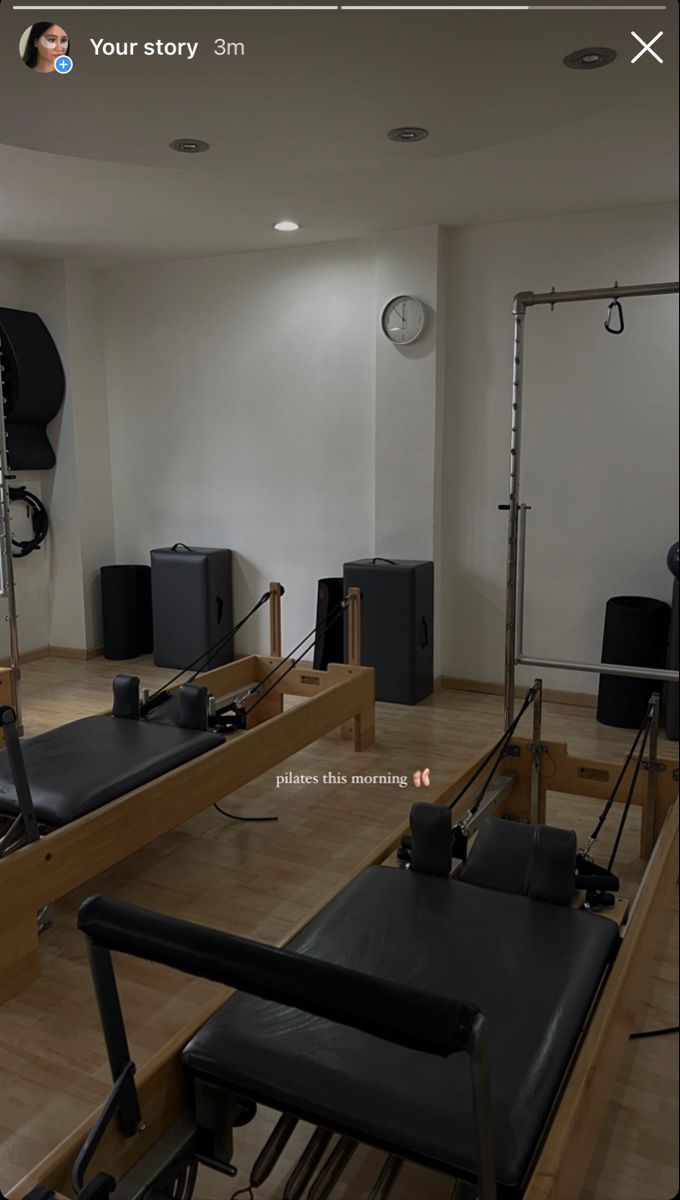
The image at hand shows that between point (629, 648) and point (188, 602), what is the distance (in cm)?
238

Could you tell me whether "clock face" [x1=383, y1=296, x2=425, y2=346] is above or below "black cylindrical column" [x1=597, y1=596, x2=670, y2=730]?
above

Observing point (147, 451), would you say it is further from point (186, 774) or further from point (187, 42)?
point (187, 42)

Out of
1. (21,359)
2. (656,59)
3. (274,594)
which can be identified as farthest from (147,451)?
(656,59)

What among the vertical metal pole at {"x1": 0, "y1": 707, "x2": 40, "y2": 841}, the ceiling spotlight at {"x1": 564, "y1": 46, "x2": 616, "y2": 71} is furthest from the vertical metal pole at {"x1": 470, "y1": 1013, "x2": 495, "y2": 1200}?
the vertical metal pole at {"x1": 0, "y1": 707, "x2": 40, "y2": 841}

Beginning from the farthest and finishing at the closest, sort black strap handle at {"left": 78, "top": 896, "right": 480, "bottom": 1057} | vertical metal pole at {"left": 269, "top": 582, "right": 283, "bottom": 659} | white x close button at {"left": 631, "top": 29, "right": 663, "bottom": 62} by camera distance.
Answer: vertical metal pole at {"left": 269, "top": 582, "right": 283, "bottom": 659} → black strap handle at {"left": 78, "top": 896, "right": 480, "bottom": 1057} → white x close button at {"left": 631, "top": 29, "right": 663, "bottom": 62}

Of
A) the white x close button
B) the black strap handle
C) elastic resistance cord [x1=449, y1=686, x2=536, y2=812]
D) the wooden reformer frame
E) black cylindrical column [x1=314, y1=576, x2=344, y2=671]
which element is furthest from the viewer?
black cylindrical column [x1=314, y1=576, x2=344, y2=671]

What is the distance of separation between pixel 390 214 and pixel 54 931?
126 inches

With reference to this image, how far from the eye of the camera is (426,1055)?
1324 millimetres

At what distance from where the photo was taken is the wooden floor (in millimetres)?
1488

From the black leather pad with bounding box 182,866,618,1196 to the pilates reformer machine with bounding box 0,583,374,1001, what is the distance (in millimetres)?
749

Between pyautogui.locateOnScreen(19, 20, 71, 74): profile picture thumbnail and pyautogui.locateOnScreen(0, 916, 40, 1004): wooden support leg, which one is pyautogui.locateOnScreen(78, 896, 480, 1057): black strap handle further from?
pyautogui.locateOnScreen(19, 20, 71, 74): profile picture thumbnail

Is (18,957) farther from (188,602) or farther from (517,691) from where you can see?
(188,602)

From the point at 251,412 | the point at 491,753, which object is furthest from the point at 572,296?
the point at 251,412

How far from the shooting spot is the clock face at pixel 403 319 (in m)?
4.32
